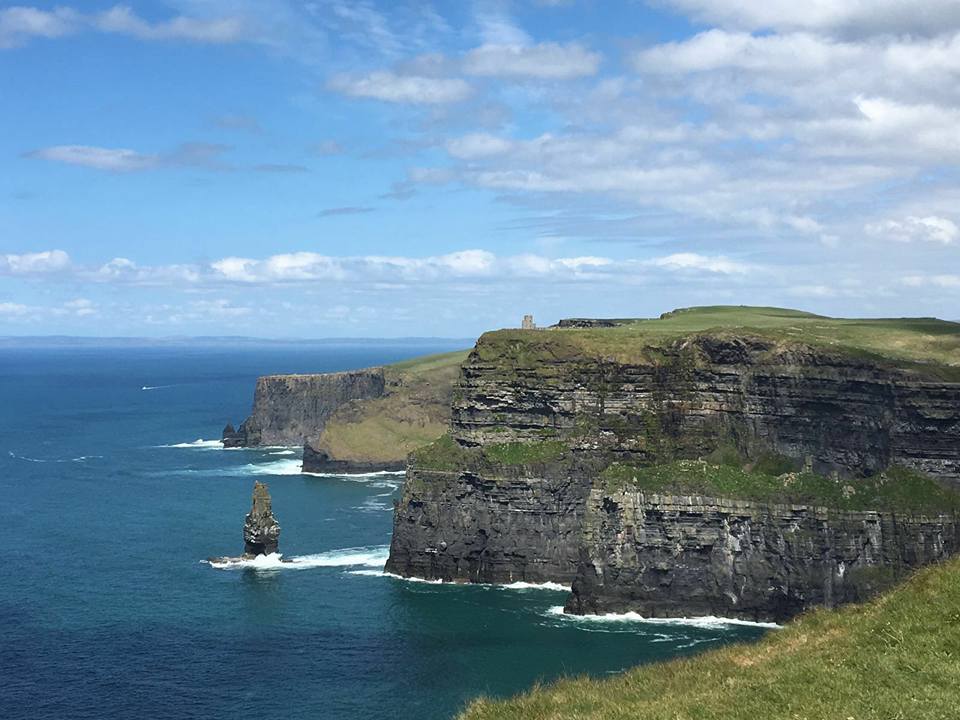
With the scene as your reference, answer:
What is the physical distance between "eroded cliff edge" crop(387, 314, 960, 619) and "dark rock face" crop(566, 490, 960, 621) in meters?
0.14

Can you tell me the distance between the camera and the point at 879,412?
107688 millimetres

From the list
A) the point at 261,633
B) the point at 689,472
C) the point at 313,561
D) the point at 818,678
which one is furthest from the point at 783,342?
the point at 818,678

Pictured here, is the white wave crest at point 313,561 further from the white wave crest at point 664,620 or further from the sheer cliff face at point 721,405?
the white wave crest at point 664,620

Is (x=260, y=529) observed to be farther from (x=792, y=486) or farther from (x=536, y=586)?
(x=792, y=486)

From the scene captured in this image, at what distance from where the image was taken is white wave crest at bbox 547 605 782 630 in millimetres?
103500

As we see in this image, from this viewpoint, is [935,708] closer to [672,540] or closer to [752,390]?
[672,540]

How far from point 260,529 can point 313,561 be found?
7266 millimetres

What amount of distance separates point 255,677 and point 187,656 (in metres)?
8.38

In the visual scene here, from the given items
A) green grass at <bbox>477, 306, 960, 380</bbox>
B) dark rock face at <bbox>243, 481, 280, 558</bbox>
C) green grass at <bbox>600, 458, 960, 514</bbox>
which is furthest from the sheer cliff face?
dark rock face at <bbox>243, 481, 280, 558</bbox>

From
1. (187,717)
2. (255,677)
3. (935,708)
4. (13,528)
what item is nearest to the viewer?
(935,708)

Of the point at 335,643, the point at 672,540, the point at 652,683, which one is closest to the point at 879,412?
the point at 672,540

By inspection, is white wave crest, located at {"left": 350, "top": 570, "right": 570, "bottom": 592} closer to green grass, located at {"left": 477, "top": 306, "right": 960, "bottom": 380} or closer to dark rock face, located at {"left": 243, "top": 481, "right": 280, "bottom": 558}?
dark rock face, located at {"left": 243, "top": 481, "right": 280, "bottom": 558}

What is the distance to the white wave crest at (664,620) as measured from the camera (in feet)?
340

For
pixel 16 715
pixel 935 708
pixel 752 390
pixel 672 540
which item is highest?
pixel 752 390
